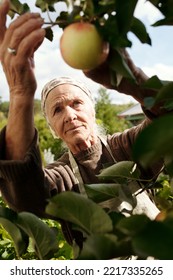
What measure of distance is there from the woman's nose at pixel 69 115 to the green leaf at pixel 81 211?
115cm

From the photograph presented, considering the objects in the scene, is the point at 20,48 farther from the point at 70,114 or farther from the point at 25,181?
the point at 70,114

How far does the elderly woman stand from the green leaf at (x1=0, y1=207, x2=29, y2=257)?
0.96 ft

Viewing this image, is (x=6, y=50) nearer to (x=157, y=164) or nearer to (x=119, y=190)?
(x=119, y=190)

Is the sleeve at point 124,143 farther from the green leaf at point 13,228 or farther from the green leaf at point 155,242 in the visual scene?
the green leaf at point 155,242

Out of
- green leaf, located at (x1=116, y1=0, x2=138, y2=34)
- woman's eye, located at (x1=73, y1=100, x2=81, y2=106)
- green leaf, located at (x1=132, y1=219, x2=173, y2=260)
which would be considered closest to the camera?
green leaf, located at (x1=132, y1=219, x2=173, y2=260)

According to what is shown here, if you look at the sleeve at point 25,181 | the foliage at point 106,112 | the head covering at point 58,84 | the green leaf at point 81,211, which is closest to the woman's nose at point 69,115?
the head covering at point 58,84

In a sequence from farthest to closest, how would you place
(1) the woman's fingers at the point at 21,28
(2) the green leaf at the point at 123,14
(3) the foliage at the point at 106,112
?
(3) the foliage at the point at 106,112 → (1) the woman's fingers at the point at 21,28 → (2) the green leaf at the point at 123,14

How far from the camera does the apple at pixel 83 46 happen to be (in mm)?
628

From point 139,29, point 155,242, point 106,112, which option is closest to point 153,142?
point 155,242

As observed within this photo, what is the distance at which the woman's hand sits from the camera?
31.9 inches

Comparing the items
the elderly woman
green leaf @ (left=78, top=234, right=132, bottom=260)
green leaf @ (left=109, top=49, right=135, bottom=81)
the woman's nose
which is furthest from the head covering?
green leaf @ (left=78, top=234, right=132, bottom=260)

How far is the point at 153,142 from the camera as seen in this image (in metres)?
0.50

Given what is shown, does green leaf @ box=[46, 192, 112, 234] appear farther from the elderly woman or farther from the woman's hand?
the woman's hand
